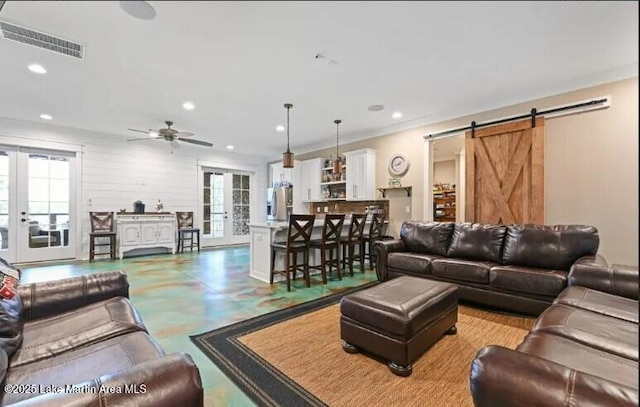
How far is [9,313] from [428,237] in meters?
3.91

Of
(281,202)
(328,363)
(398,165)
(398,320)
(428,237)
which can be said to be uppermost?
(398,165)

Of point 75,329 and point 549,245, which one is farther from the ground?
point 549,245

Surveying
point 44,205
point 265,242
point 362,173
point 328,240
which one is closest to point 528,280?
point 328,240

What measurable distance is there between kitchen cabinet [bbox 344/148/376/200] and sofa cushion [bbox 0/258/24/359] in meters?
5.14

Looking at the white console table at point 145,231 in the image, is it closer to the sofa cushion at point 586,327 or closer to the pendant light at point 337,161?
the pendant light at point 337,161

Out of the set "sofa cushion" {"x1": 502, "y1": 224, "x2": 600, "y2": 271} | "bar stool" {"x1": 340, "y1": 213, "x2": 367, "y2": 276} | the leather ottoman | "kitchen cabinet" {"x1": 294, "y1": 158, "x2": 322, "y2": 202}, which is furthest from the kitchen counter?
"kitchen cabinet" {"x1": 294, "y1": 158, "x2": 322, "y2": 202}

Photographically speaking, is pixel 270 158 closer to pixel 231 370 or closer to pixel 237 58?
pixel 237 58

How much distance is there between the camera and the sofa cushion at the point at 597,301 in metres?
1.76

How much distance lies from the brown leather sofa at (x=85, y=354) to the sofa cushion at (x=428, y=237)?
3.35m

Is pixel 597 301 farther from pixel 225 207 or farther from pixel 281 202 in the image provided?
pixel 225 207

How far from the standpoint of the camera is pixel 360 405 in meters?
1.70

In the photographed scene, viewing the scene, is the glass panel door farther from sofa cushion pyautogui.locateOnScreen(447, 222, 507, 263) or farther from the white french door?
sofa cushion pyautogui.locateOnScreen(447, 222, 507, 263)

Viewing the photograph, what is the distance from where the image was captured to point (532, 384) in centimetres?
103

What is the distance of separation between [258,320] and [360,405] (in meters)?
1.43
